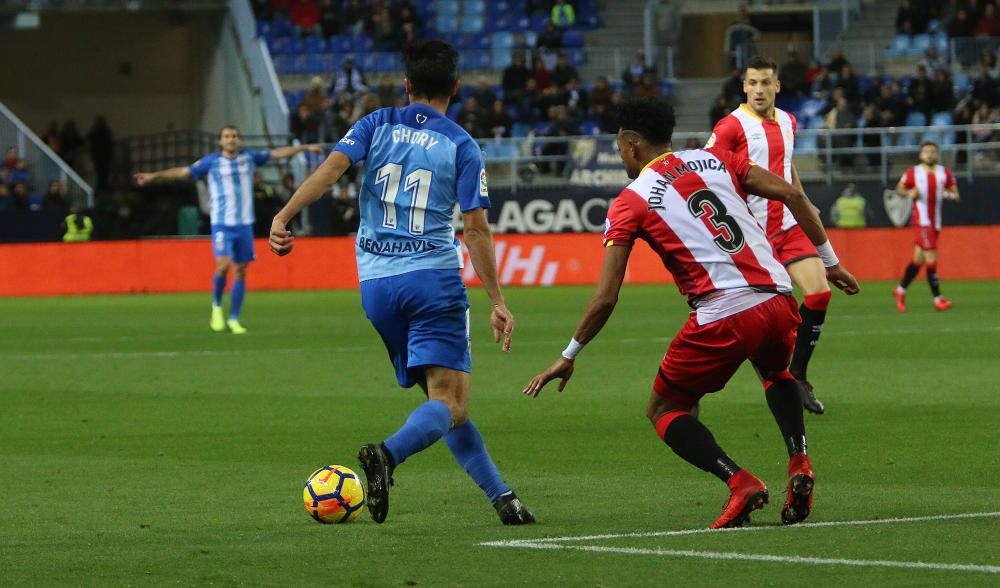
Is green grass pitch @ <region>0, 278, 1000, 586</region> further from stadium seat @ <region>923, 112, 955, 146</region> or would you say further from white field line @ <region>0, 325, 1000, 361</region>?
stadium seat @ <region>923, 112, 955, 146</region>

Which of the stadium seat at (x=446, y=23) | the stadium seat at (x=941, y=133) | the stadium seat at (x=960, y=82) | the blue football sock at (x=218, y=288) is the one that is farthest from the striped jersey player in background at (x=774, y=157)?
the stadium seat at (x=446, y=23)

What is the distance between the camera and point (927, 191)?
80.0 feet

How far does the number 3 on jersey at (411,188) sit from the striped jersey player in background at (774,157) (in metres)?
4.54

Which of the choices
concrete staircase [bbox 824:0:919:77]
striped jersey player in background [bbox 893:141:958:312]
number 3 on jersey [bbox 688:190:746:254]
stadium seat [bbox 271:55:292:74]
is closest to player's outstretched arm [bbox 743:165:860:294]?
number 3 on jersey [bbox 688:190:746:254]

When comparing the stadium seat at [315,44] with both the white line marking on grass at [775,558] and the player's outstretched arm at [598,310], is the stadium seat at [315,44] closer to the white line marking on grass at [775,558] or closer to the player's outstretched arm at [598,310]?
the player's outstretched arm at [598,310]

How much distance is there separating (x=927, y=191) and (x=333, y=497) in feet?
58.9

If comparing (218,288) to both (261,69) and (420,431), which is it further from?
(261,69)

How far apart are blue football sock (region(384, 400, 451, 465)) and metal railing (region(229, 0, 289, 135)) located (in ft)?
102

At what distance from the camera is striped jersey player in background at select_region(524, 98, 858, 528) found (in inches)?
295

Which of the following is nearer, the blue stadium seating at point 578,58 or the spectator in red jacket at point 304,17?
the blue stadium seating at point 578,58

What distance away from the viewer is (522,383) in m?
14.9

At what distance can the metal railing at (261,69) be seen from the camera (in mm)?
38844

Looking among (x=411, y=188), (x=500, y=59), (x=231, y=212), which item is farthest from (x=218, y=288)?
Result: (x=500, y=59)

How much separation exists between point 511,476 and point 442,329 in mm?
2070
